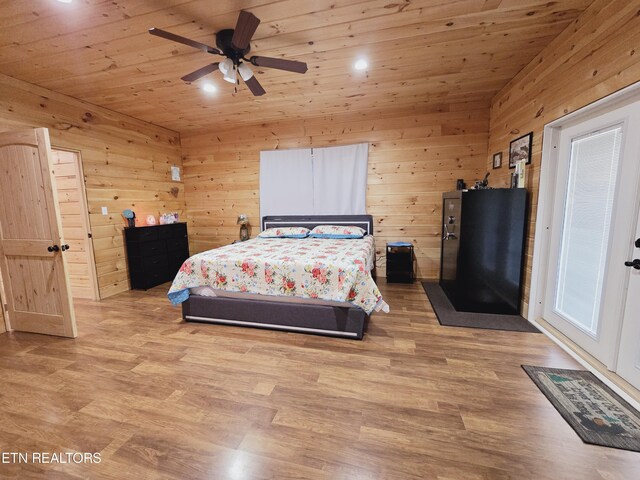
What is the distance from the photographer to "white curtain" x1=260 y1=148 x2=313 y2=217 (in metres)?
4.70

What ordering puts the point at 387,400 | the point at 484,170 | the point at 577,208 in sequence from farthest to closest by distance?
A: the point at 484,170
the point at 577,208
the point at 387,400

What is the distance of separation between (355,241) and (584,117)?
2.50 m

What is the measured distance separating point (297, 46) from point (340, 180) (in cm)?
232

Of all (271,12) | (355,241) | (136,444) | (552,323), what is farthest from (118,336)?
(552,323)

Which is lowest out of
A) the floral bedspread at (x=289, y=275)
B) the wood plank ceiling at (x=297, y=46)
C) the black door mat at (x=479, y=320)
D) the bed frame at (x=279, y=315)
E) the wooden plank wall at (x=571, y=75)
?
the black door mat at (x=479, y=320)

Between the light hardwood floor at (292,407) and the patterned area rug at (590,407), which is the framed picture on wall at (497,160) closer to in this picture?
the light hardwood floor at (292,407)

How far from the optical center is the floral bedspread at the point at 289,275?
8.17 feet

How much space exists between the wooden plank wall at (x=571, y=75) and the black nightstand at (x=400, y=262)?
1523 millimetres

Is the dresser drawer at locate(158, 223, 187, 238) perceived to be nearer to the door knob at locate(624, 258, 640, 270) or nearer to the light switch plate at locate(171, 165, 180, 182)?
the light switch plate at locate(171, 165, 180, 182)

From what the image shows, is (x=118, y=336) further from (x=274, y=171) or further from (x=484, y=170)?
(x=484, y=170)

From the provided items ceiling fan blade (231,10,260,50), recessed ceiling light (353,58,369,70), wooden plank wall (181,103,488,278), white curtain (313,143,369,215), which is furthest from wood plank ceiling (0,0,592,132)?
white curtain (313,143,369,215)

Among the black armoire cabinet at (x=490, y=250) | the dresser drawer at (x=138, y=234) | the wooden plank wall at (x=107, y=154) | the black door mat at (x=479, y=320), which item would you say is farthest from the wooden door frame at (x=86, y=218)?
the black armoire cabinet at (x=490, y=250)

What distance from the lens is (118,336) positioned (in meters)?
2.70

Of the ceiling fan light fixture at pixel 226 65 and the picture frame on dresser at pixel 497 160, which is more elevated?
the ceiling fan light fixture at pixel 226 65
